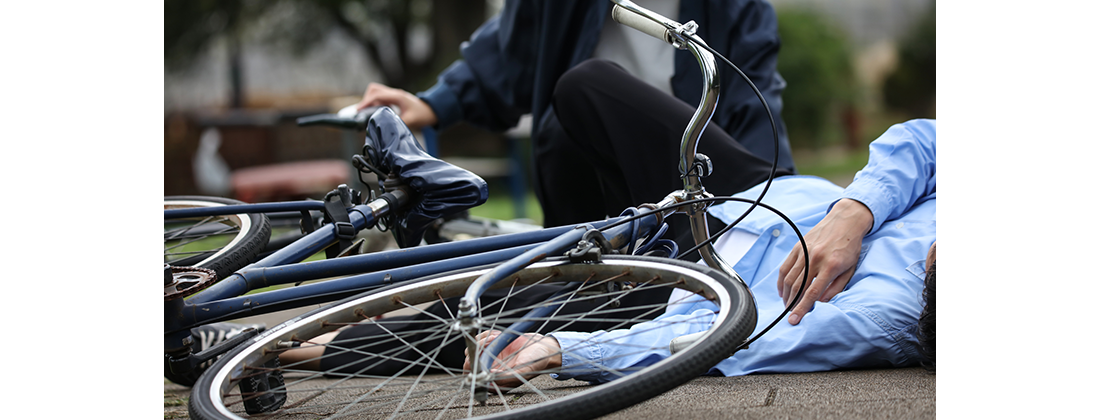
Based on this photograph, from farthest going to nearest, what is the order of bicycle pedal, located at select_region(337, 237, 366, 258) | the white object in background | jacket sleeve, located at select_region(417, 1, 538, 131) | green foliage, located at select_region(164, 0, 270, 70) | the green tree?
the green tree
green foliage, located at select_region(164, 0, 270, 70)
the white object in background
jacket sleeve, located at select_region(417, 1, 538, 131)
bicycle pedal, located at select_region(337, 237, 366, 258)

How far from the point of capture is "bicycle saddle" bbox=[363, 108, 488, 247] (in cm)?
182

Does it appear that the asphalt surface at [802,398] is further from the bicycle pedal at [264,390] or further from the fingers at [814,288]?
the bicycle pedal at [264,390]

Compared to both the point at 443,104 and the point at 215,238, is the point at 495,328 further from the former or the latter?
the point at 443,104

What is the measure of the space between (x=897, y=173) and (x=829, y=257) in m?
0.33

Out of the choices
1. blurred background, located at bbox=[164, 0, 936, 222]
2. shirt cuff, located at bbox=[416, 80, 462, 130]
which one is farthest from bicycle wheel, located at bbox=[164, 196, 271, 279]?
blurred background, located at bbox=[164, 0, 936, 222]

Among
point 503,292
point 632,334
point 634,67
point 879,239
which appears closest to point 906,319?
point 879,239

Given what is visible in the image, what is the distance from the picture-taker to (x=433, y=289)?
4.69 ft

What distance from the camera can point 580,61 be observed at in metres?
2.97

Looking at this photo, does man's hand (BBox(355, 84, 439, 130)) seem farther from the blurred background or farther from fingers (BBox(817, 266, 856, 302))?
the blurred background

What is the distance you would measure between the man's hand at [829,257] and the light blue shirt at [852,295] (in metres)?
0.02

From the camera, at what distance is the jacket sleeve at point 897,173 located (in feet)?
6.05

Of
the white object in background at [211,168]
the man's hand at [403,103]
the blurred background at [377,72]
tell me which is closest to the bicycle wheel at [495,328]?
the man's hand at [403,103]
